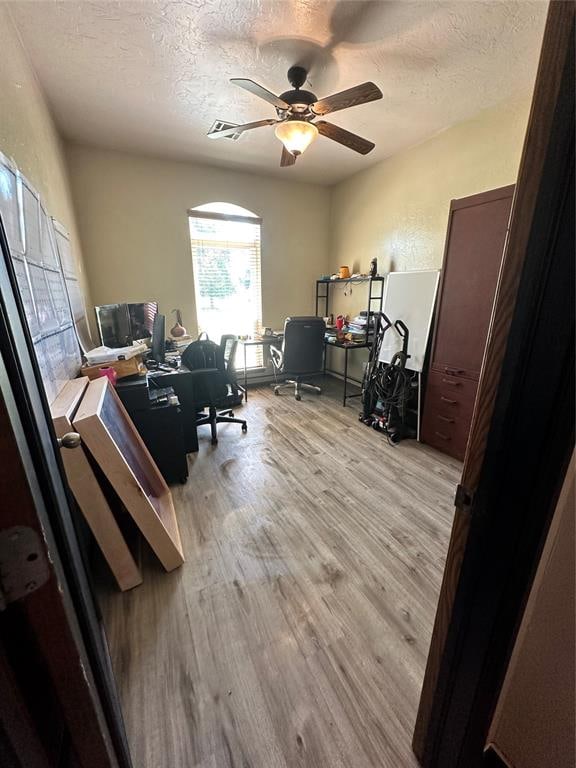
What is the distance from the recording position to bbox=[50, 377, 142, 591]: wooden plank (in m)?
1.29

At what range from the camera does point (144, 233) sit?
3.54m

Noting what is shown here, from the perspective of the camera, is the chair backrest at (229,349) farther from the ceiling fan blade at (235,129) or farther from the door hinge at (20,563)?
the door hinge at (20,563)

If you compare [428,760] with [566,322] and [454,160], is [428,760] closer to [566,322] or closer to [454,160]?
[566,322]

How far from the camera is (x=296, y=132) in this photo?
212 cm

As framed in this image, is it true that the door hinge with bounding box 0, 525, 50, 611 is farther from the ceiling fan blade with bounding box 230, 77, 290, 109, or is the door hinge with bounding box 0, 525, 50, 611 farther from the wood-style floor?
the ceiling fan blade with bounding box 230, 77, 290, 109

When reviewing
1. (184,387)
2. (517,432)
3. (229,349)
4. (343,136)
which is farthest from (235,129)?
(517,432)

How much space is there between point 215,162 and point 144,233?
1150 millimetres

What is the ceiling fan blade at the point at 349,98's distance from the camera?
178 cm

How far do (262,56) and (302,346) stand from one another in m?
2.48

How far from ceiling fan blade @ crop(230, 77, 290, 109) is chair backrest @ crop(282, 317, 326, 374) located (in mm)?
1978

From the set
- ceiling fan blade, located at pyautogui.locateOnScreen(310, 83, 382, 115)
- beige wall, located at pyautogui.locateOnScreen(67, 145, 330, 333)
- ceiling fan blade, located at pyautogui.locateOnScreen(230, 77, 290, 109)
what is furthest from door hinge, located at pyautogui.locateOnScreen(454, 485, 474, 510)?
beige wall, located at pyautogui.locateOnScreen(67, 145, 330, 333)

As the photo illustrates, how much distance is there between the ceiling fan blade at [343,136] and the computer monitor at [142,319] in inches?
81.0

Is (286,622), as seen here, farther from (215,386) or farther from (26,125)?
(26,125)

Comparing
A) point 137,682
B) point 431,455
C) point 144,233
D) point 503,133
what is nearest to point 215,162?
point 144,233
